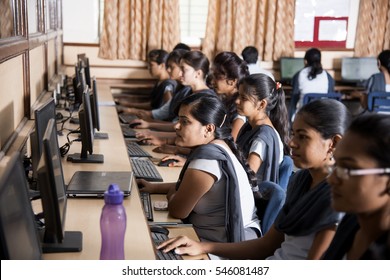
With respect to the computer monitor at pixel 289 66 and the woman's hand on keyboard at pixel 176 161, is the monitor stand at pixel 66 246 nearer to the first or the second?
the woman's hand on keyboard at pixel 176 161

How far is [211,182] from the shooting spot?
2.06 metres

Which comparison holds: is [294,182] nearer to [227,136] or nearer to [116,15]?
[227,136]

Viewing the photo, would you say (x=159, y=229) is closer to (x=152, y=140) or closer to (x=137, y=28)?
(x=152, y=140)

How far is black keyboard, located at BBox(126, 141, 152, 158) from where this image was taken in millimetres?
3025

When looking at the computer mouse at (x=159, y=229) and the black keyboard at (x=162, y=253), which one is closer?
the black keyboard at (x=162, y=253)

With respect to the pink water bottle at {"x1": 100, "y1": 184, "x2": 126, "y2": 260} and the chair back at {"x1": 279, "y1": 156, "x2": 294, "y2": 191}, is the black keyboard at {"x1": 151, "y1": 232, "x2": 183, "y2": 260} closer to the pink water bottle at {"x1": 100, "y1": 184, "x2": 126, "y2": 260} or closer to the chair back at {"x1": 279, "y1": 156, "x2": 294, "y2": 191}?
the pink water bottle at {"x1": 100, "y1": 184, "x2": 126, "y2": 260}

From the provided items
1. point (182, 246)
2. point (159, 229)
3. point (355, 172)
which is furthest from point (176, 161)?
point (355, 172)

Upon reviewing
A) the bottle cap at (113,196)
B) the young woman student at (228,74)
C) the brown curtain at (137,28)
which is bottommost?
the bottle cap at (113,196)

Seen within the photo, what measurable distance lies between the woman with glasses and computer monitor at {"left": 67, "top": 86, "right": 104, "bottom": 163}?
1424mm

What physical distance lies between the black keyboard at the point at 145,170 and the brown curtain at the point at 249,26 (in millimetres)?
3443

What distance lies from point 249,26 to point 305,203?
4.77 meters

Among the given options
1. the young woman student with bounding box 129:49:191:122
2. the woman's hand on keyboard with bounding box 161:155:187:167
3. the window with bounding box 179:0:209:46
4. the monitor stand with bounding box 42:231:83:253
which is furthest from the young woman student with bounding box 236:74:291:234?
the window with bounding box 179:0:209:46

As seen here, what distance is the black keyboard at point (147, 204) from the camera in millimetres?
1999

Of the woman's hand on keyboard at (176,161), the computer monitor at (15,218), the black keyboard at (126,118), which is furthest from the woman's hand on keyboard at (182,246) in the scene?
the black keyboard at (126,118)
